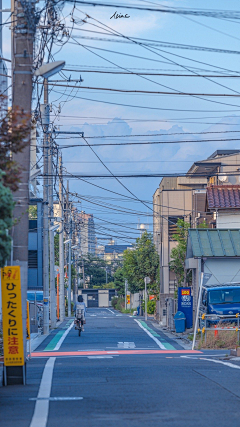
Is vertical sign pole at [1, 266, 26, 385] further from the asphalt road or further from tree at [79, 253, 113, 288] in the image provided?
tree at [79, 253, 113, 288]

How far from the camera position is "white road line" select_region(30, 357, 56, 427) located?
26.0 feet

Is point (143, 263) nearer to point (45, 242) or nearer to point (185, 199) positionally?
point (185, 199)

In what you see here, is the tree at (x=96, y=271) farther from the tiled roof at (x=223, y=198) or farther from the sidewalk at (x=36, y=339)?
the sidewalk at (x=36, y=339)

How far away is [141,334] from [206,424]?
70.6 ft

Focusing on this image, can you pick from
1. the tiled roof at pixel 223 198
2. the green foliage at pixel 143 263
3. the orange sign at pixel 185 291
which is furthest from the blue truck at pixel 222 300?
the green foliage at pixel 143 263

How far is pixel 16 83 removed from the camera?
1118 cm

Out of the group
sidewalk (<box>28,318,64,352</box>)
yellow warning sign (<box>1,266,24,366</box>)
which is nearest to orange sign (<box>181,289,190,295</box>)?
sidewalk (<box>28,318,64,352</box>)

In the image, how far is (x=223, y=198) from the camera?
35.8m

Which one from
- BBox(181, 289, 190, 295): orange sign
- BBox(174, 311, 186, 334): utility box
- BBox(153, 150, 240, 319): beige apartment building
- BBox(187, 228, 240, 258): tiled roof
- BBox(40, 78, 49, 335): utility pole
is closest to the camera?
BBox(187, 228, 240, 258): tiled roof

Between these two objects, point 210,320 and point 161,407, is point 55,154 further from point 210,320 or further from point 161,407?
point 161,407

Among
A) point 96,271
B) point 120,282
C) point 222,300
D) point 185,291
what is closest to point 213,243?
point 222,300

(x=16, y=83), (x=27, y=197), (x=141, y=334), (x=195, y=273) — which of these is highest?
(x=16, y=83)

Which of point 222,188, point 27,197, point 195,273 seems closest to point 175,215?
point 222,188

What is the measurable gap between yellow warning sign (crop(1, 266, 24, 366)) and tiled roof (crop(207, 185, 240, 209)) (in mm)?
25560
